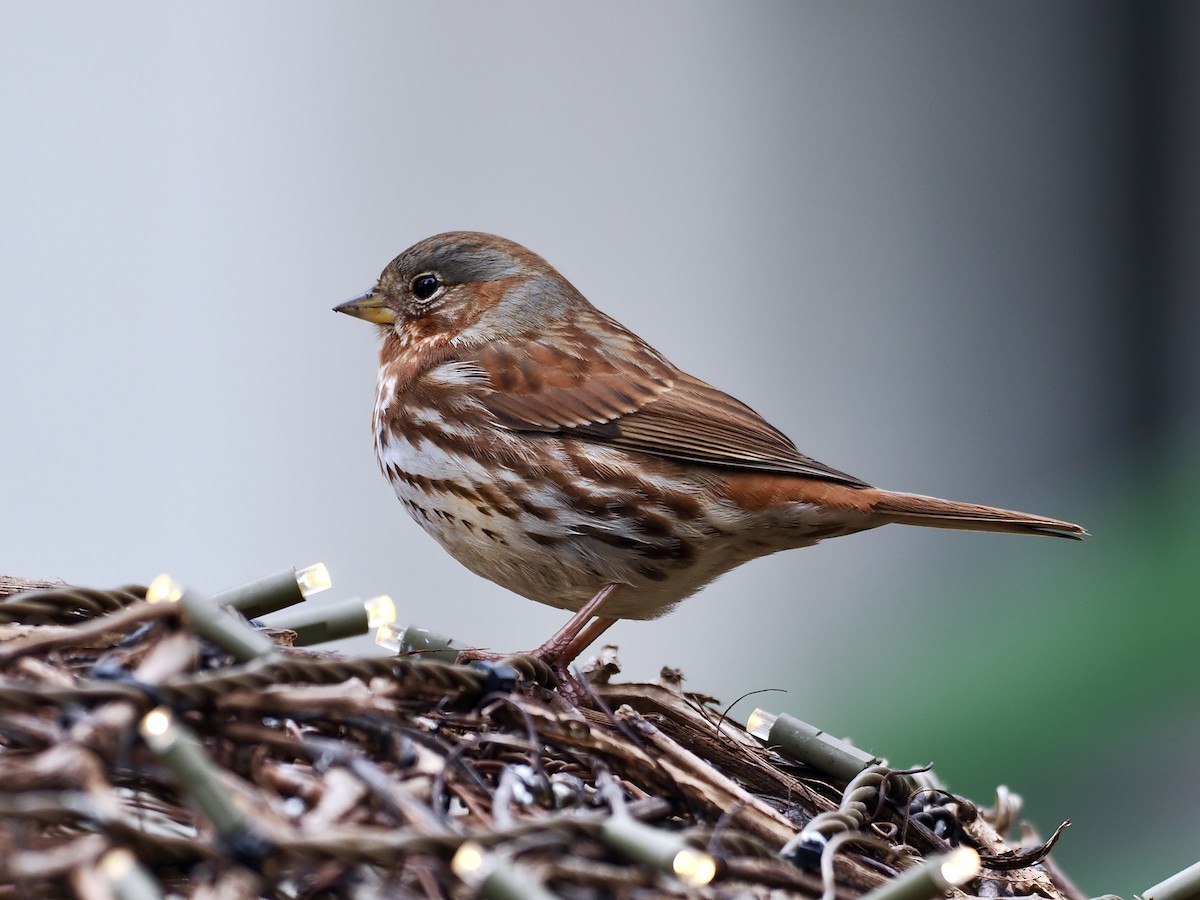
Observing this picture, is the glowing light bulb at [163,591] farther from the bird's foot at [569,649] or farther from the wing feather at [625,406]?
the wing feather at [625,406]

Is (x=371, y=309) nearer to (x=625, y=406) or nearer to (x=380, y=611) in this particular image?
(x=625, y=406)

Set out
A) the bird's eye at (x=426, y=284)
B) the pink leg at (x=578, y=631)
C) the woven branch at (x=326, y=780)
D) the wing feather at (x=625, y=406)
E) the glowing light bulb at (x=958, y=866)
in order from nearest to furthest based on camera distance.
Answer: the woven branch at (x=326, y=780) → the glowing light bulb at (x=958, y=866) → the pink leg at (x=578, y=631) → the wing feather at (x=625, y=406) → the bird's eye at (x=426, y=284)

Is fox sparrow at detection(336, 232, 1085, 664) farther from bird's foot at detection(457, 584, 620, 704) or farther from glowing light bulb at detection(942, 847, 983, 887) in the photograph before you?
glowing light bulb at detection(942, 847, 983, 887)

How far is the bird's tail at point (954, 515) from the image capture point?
2.77 metres

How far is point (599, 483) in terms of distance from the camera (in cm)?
290

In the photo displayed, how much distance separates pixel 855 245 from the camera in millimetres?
7652

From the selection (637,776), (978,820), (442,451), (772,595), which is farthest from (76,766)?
(772,595)

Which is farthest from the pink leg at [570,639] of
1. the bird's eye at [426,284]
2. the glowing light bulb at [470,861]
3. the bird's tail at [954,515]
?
the bird's eye at [426,284]

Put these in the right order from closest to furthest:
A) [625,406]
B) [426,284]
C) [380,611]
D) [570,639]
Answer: [380,611]
[570,639]
[625,406]
[426,284]

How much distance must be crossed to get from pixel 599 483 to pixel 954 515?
687mm

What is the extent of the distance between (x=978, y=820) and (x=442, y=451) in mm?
1452

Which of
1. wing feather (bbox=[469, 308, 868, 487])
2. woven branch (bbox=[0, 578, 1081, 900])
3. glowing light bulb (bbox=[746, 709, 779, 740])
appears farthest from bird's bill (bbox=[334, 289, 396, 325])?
woven branch (bbox=[0, 578, 1081, 900])

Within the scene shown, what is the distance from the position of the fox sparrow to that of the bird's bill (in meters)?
0.28

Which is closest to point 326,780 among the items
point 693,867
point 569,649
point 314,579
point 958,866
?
point 693,867
